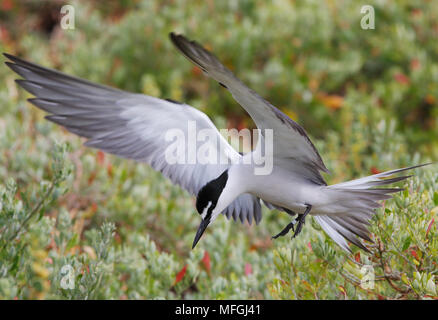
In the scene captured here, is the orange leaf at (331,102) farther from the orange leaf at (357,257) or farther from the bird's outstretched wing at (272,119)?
the orange leaf at (357,257)

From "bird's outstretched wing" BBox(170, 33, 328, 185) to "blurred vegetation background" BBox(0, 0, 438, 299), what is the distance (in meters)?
0.30

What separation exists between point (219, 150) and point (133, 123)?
0.50 meters

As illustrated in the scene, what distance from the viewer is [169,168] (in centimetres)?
307

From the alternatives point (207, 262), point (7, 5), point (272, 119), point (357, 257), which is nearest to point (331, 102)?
point (207, 262)

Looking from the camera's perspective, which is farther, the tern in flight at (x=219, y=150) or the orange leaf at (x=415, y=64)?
the orange leaf at (x=415, y=64)

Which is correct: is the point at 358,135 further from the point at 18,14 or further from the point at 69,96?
the point at 18,14

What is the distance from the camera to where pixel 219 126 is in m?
3.99

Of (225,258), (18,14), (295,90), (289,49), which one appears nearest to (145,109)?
(225,258)

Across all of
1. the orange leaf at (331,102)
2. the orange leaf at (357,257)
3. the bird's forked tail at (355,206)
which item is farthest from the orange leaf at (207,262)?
the orange leaf at (331,102)

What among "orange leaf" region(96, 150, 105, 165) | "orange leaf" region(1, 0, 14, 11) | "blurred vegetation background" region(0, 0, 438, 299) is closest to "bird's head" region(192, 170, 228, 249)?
"blurred vegetation background" region(0, 0, 438, 299)

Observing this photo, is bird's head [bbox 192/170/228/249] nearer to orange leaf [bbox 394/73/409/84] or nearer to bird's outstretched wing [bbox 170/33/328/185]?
bird's outstretched wing [bbox 170/33/328/185]

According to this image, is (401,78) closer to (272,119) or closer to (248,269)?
(248,269)

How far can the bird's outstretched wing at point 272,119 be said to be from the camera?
196cm

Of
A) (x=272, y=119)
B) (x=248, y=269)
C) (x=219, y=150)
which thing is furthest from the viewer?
(x=248, y=269)
